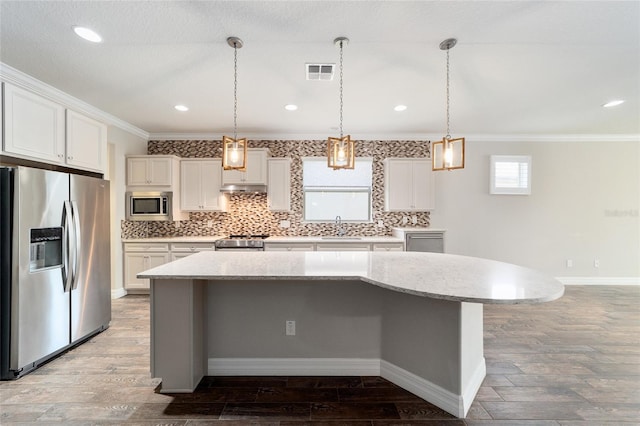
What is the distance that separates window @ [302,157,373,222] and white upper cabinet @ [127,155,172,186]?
88.7 inches

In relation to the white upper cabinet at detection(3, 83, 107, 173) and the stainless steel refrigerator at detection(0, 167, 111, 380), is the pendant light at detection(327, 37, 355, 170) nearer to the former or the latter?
the stainless steel refrigerator at detection(0, 167, 111, 380)

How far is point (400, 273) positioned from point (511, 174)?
442cm

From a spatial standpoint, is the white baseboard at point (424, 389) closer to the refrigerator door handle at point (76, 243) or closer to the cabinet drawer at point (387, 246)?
the cabinet drawer at point (387, 246)

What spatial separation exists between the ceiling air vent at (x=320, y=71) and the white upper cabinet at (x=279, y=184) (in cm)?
210

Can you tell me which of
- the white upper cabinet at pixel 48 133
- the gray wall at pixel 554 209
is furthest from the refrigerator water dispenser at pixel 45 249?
the gray wall at pixel 554 209

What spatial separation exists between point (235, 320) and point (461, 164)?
2.23 m

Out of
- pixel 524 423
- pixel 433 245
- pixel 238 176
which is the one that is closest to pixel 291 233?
pixel 238 176

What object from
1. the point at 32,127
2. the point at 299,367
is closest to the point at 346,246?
the point at 299,367

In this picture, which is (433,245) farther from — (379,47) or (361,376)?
(379,47)

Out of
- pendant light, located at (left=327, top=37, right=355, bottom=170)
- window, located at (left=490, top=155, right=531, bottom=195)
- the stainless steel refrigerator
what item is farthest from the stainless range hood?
window, located at (left=490, top=155, right=531, bottom=195)

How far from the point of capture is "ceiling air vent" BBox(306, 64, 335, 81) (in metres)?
2.67

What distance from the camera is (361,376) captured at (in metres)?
2.35

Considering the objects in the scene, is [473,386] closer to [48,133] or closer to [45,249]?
[45,249]

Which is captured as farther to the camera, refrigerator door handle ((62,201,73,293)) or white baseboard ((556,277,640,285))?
white baseboard ((556,277,640,285))
